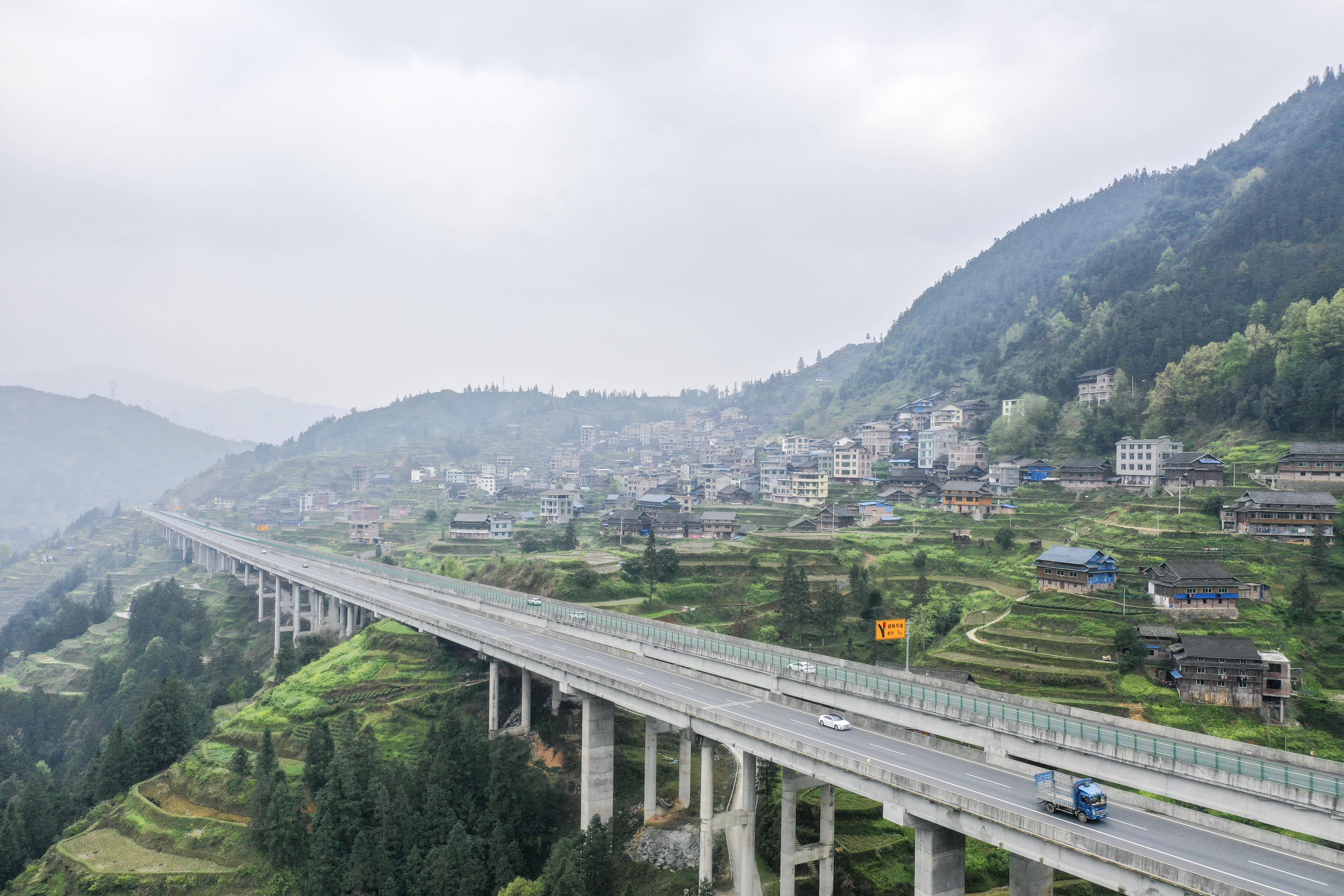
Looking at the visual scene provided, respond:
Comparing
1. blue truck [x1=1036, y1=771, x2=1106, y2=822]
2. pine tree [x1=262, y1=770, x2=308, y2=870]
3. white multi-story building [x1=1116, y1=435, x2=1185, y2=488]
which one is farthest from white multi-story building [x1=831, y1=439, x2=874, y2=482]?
blue truck [x1=1036, y1=771, x2=1106, y2=822]

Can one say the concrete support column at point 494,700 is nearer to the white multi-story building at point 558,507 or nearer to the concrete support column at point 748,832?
the concrete support column at point 748,832

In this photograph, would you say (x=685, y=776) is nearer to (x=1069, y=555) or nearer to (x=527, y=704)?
(x=527, y=704)

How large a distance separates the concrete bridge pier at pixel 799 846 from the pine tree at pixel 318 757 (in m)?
30.1

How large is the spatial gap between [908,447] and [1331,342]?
66.6 m

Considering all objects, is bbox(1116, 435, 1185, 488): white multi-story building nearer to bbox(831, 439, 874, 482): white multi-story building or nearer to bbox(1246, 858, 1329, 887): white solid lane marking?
bbox(831, 439, 874, 482): white multi-story building

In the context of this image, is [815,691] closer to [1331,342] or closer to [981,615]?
[981,615]

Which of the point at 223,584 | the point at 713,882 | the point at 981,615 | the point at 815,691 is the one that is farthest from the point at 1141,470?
the point at 223,584

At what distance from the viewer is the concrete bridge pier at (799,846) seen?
3722 centimetres

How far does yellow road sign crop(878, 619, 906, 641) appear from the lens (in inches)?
2197

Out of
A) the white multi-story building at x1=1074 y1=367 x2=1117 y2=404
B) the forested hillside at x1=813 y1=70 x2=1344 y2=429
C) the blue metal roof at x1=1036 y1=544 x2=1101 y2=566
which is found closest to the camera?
the blue metal roof at x1=1036 y1=544 x2=1101 y2=566

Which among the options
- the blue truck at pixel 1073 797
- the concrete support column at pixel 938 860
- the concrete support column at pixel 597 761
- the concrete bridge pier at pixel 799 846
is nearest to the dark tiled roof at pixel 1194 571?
the concrete bridge pier at pixel 799 846

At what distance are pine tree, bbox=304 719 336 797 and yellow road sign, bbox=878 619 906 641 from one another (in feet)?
128

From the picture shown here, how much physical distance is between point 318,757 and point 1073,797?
46949 mm

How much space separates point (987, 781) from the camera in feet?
99.7
